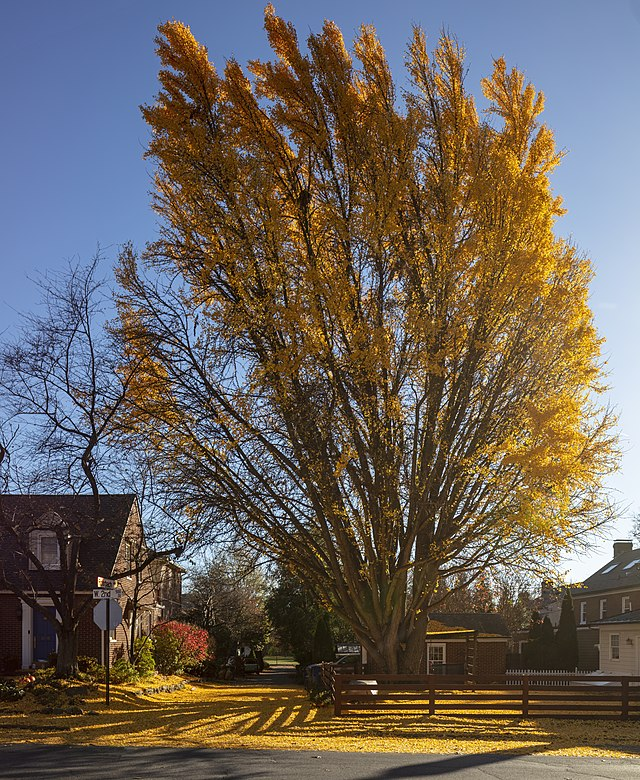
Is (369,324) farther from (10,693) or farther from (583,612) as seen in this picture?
(583,612)

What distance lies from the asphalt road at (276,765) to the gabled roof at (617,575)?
3339 centimetres

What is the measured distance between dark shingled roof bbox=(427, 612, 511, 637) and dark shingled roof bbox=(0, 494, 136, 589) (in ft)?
54.2

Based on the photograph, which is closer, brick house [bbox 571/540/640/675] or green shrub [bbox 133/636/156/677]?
green shrub [bbox 133/636/156/677]

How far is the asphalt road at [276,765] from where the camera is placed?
11586 millimetres

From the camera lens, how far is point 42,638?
30750 millimetres

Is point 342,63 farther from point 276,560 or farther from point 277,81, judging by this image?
point 276,560

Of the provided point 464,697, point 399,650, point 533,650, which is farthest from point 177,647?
point 533,650

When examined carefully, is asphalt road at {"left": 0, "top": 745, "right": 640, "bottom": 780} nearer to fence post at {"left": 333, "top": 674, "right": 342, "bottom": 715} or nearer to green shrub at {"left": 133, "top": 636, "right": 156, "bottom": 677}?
fence post at {"left": 333, "top": 674, "right": 342, "bottom": 715}

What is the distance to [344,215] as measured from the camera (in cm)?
2019

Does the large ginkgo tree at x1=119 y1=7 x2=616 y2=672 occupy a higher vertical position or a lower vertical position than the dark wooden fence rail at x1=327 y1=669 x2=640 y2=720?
higher

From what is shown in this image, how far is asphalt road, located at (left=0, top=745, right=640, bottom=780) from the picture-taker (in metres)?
11.6

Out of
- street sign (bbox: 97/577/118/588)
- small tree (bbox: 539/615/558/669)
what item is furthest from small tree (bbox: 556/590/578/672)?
street sign (bbox: 97/577/118/588)

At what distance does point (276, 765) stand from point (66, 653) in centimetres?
1228

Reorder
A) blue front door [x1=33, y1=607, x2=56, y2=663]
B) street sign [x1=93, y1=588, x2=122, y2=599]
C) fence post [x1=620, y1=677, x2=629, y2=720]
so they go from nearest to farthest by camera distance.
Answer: fence post [x1=620, y1=677, x2=629, y2=720], street sign [x1=93, y1=588, x2=122, y2=599], blue front door [x1=33, y1=607, x2=56, y2=663]
